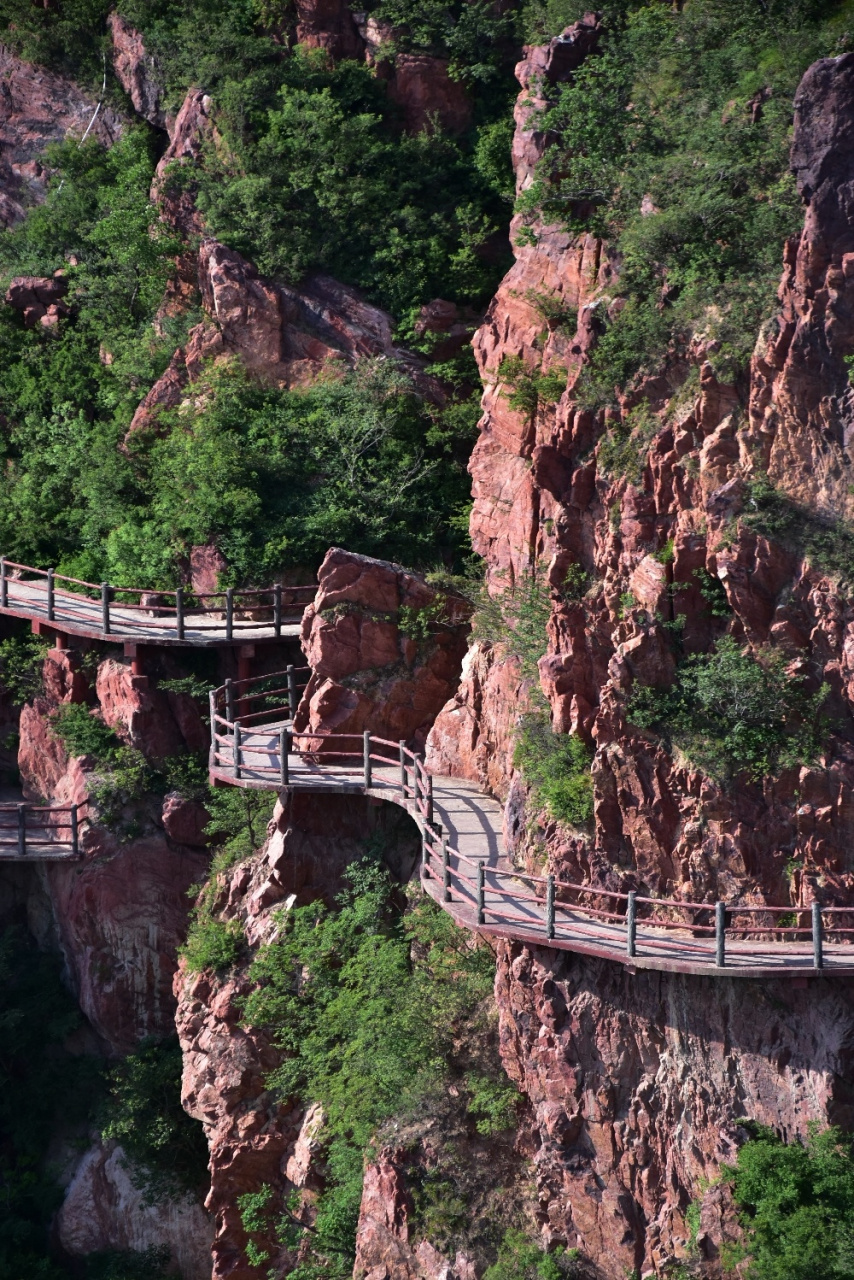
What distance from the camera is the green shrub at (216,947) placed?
27578mm

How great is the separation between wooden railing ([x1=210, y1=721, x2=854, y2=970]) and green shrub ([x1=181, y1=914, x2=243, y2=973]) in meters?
2.69

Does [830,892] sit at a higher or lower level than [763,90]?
lower

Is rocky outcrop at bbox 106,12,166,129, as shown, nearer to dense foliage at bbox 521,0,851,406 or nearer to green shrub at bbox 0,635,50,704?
green shrub at bbox 0,635,50,704

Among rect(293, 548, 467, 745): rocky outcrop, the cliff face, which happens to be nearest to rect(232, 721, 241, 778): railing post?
rect(293, 548, 467, 745): rocky outcrop

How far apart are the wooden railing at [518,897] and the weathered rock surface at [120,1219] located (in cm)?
754

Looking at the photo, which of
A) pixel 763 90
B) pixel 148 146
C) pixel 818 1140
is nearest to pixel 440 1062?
pixel 818 1140

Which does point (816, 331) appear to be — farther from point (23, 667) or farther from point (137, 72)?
point (137, 72)

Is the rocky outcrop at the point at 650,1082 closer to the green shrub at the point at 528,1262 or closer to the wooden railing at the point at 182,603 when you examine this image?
the green shrub at the point at 528,1262

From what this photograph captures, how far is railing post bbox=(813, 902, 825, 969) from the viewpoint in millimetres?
19719

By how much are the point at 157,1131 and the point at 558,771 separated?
1097 cm

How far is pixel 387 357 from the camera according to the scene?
32562mm

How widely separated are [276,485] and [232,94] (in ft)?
29.9

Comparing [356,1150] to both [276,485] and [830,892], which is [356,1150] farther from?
[276,485]

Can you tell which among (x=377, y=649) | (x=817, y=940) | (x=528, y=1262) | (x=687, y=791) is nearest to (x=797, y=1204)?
(x=817, y=940)
